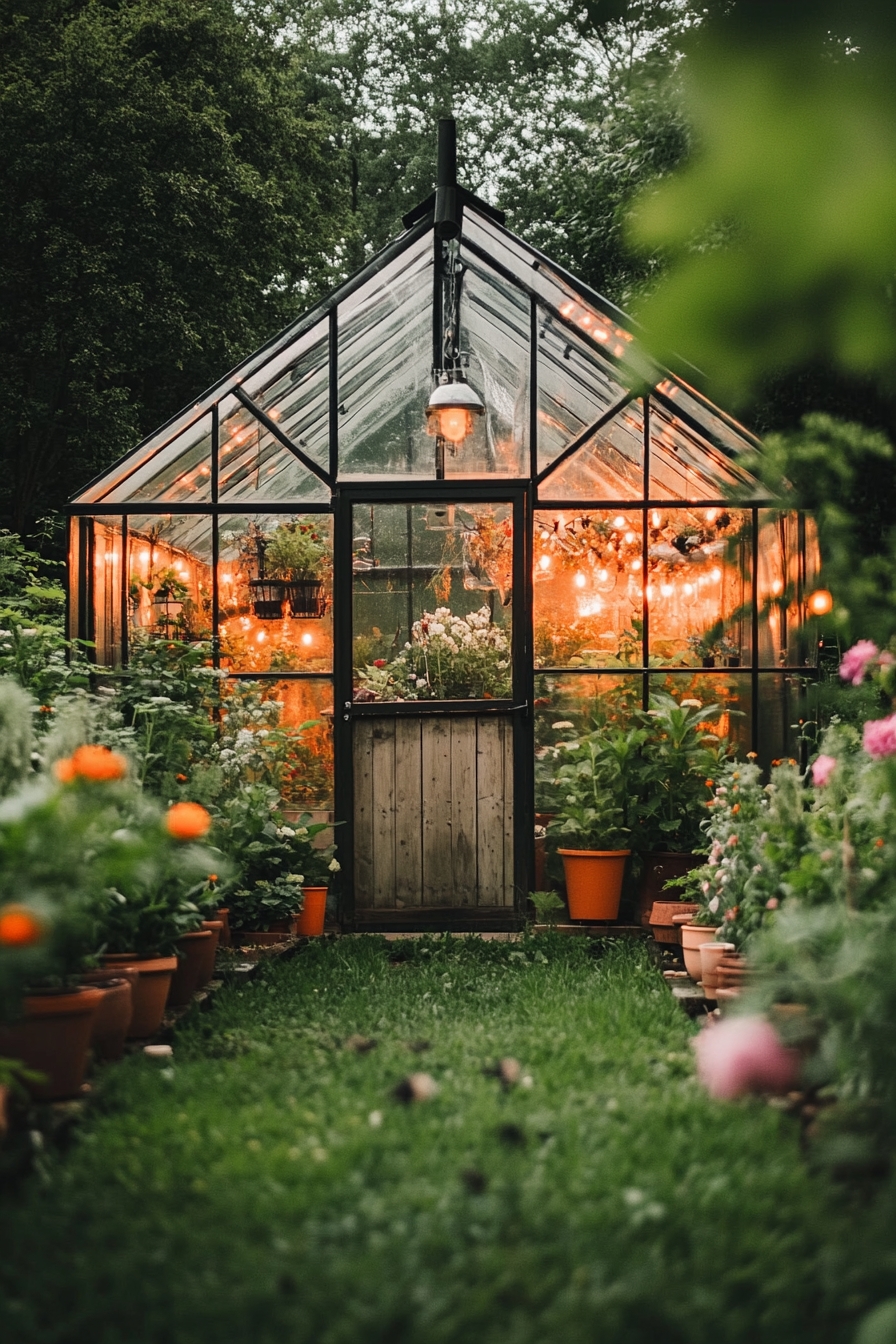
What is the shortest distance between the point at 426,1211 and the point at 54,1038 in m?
1.08

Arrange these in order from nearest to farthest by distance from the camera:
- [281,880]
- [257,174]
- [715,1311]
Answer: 1. [715,1311]
2. [281,880]
3. [257,174]

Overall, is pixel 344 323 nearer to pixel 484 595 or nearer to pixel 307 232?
pixel 484 595

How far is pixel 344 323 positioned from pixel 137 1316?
537cm

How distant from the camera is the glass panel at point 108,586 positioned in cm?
627

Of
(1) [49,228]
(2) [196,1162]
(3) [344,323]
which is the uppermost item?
(1) [49,228]

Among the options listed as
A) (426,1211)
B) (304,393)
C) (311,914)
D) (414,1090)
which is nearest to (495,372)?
(304,393)

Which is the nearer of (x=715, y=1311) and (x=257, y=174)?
(x=715, y=1311)

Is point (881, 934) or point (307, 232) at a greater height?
point (307, 232)

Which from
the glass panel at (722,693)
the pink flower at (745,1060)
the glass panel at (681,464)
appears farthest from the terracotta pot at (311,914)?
the pink flower at (745,1060)

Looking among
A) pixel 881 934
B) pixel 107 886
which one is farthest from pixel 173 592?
pixel 881 934

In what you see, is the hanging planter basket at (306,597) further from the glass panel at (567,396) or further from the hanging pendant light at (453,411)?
the glass panel at (567,396)

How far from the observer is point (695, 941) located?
434 cm

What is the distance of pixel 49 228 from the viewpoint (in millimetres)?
12328

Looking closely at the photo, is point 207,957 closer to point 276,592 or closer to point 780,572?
point 276,592
